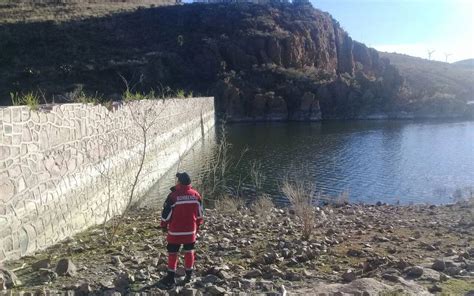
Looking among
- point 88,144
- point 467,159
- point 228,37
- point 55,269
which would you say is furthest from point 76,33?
point 55,269

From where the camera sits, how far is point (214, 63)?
8588cm

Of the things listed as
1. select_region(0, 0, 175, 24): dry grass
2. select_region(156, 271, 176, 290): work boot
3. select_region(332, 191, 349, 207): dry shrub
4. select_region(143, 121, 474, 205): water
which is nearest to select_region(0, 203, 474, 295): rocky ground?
select_region(156, 271, 176, 290): work boot

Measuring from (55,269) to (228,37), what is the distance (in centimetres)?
8661

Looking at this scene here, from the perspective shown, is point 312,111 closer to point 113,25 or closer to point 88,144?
point 113,25

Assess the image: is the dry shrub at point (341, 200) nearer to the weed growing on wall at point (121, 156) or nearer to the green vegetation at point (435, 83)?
the weed growing on wall at point (121, 156)

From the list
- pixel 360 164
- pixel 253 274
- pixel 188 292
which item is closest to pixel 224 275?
pixel 253 274

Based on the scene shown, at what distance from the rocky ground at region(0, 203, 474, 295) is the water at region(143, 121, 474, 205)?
25.5 ft

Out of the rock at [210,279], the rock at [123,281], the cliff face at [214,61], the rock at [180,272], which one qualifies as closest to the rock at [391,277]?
the rock at [210,279]

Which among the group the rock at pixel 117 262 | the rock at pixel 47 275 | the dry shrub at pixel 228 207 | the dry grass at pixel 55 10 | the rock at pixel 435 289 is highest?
the dry grass at pixel 55 10

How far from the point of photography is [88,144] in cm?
1321

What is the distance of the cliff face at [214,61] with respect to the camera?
7575 centimetres

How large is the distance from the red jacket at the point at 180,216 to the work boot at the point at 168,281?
49 cm

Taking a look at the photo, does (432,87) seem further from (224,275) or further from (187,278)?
(187,278)

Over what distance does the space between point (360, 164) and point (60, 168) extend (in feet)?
73.0
